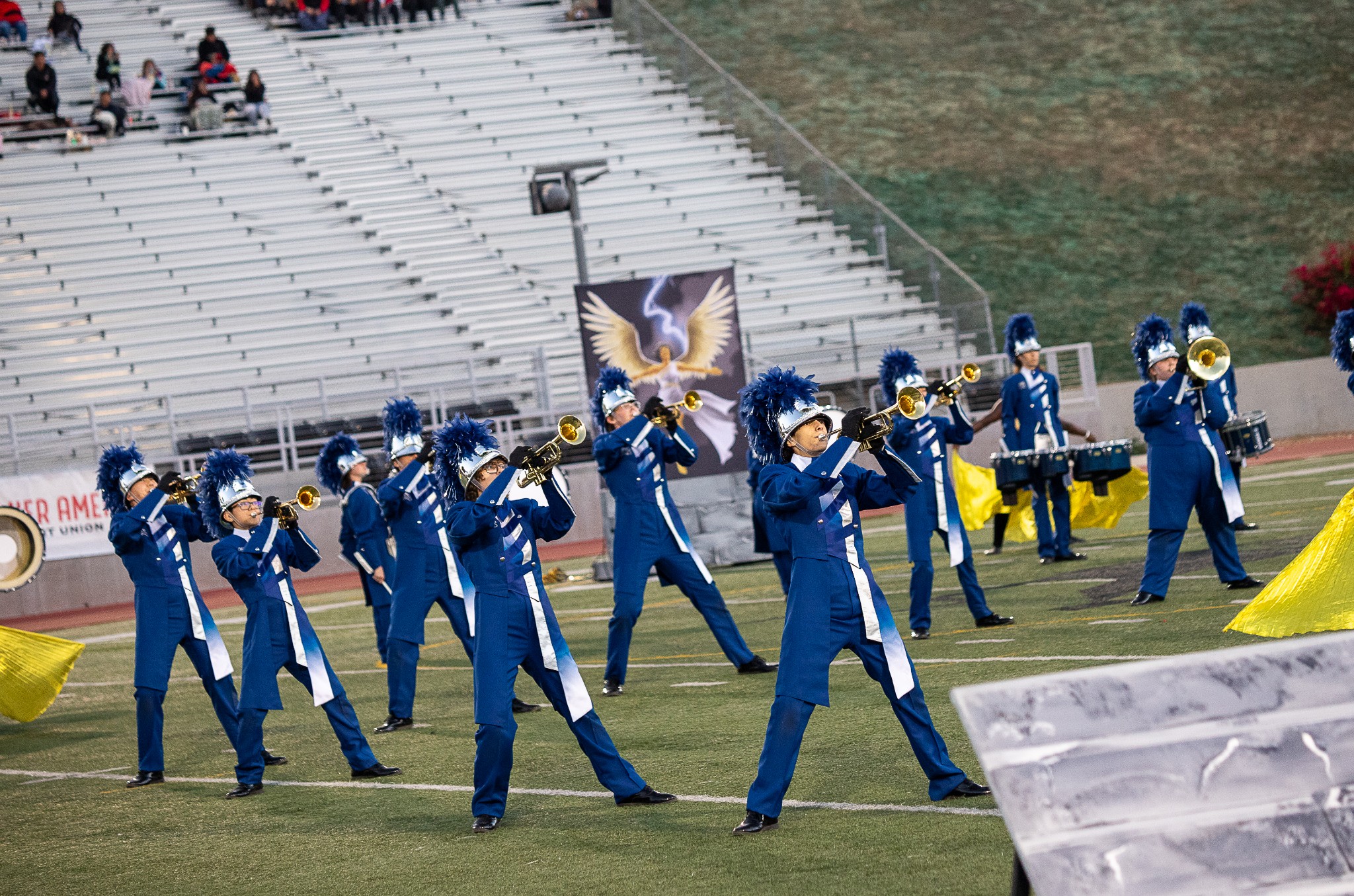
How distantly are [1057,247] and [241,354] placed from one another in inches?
548

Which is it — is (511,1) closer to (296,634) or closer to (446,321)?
(446,321)

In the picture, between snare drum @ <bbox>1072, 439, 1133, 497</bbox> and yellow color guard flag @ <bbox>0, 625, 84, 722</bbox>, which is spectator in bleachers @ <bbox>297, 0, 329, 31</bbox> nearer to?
yellow color guard flag @ <bbox>0, 625, 84, 722</bbox>

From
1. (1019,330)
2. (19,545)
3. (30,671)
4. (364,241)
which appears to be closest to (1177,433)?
(1019,330)

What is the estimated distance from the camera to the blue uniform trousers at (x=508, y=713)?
251 inches

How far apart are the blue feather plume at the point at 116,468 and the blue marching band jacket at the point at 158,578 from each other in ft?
1.17

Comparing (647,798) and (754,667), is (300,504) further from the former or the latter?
(647,798)

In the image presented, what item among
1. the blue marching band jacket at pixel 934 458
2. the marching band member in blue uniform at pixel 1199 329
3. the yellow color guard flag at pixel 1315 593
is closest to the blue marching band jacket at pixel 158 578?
the blue marching band jacket at pixel 934 458

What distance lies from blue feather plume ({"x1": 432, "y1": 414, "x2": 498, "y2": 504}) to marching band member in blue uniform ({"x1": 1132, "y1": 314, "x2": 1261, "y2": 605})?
4528 mm

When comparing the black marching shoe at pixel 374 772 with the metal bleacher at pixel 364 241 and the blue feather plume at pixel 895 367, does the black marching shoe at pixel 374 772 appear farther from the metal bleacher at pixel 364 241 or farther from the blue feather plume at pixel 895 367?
the metal bleacher at pixel 364 241

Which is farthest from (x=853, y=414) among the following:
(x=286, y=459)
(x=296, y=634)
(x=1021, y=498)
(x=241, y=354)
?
(x=241, y=354)

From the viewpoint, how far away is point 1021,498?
14.8 metres

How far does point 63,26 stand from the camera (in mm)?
28000

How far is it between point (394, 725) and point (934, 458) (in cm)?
385

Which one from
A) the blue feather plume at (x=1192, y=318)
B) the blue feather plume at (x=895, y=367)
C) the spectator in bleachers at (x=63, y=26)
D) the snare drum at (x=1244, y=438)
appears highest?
the spectator in bleachers at (x=63, y=26)
